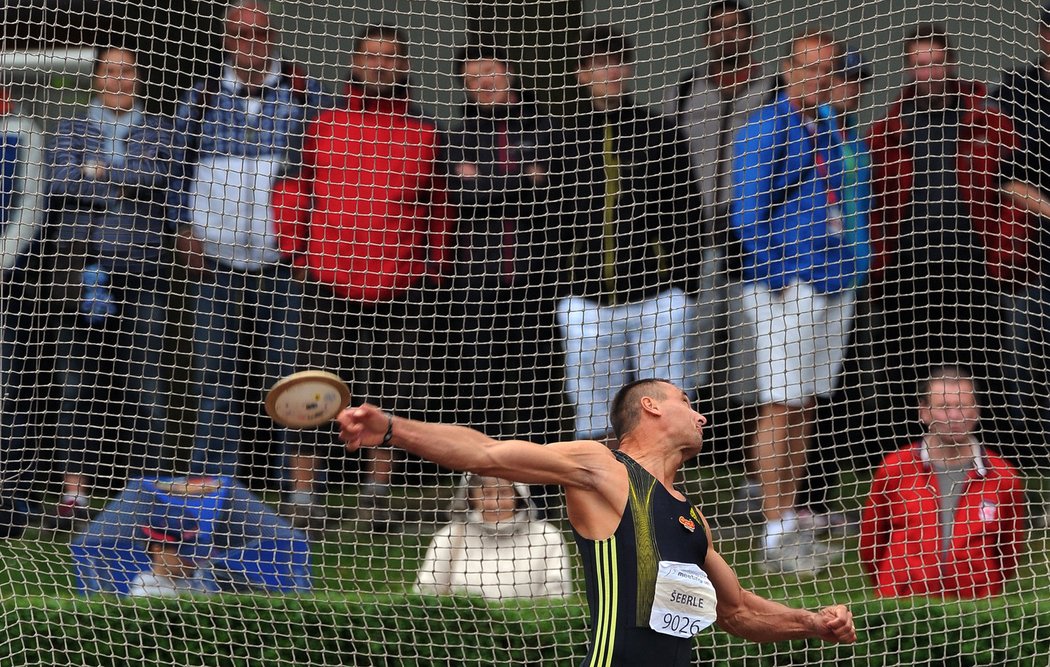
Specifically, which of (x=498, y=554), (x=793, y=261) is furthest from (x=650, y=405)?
(x=793, y=261)

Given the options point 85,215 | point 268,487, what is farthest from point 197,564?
Answer: point 85,215

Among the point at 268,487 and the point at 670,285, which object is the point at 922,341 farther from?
the point at 268,487

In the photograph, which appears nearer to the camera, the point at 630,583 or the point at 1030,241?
the point at 630,583

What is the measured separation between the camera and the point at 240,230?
23.0ft

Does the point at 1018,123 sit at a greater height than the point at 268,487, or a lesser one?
greater

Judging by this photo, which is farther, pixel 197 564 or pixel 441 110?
pixel 441 110

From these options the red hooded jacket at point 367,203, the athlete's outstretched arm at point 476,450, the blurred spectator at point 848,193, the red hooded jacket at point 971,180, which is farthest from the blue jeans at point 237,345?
the red hooded jacket at point 971,180

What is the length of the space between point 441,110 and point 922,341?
2634mm

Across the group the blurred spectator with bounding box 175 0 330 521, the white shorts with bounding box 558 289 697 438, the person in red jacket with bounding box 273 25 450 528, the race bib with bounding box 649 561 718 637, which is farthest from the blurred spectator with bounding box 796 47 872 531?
the blurred spectator with bounding box 175 0 330 521

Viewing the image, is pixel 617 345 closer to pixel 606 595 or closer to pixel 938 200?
pixel 938 200

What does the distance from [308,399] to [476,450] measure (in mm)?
515

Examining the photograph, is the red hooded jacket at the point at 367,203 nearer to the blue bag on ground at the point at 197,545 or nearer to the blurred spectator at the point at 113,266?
the blurred spectator at the point at 113,266

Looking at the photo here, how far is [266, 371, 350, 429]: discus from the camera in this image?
435 cm

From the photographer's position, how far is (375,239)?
7.19m
